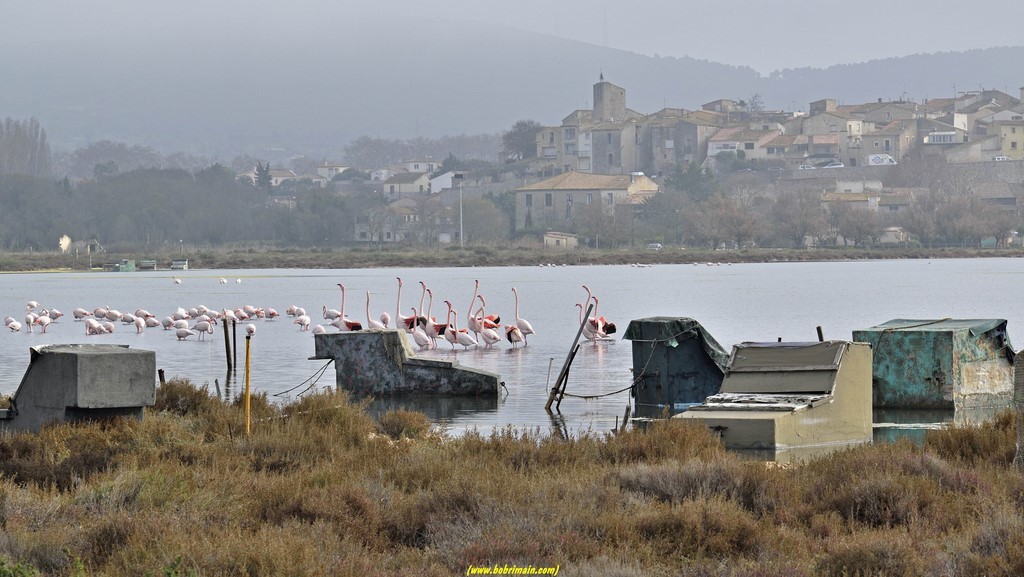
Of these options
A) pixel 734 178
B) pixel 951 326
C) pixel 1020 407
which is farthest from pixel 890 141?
pixel 1020 407

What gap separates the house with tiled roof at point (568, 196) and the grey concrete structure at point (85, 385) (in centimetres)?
11640

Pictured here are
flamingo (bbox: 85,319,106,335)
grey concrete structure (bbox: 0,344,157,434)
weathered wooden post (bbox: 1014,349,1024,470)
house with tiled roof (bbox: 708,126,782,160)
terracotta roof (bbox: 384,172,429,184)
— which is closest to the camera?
weathered wooden post (bbox: 1014,349,1024,470)

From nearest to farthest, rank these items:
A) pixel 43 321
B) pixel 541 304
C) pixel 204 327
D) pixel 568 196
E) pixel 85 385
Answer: pixel 85 385 < pixel 204 327 < pixel 43 321 < pixel 541 304 < pixel 568 196

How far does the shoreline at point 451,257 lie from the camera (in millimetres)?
95312

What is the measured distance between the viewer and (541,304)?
4903 cm

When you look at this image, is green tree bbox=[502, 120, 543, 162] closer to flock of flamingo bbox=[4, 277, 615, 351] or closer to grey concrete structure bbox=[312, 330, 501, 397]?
flock of flamingo bbox=[4, 277, 615, 351]

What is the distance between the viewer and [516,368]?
24.6 m

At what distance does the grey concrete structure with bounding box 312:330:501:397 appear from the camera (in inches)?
748

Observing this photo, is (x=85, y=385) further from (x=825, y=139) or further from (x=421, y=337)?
(x=825, y=139)

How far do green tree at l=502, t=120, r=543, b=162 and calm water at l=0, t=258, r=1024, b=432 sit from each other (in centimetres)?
7674

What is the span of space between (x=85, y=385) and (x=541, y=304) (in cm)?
3755

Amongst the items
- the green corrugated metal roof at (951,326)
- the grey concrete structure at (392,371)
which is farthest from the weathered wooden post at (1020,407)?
the grey concrete structure at (392,371)

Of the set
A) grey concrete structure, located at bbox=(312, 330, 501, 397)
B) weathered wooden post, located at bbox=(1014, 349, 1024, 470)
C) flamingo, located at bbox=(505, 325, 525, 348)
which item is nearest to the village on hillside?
flamingo, located at bbox=(505, 325, 525, 348)

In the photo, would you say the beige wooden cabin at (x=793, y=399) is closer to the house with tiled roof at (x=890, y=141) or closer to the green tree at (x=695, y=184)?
Result: the green tree at (x=695, y=184)
